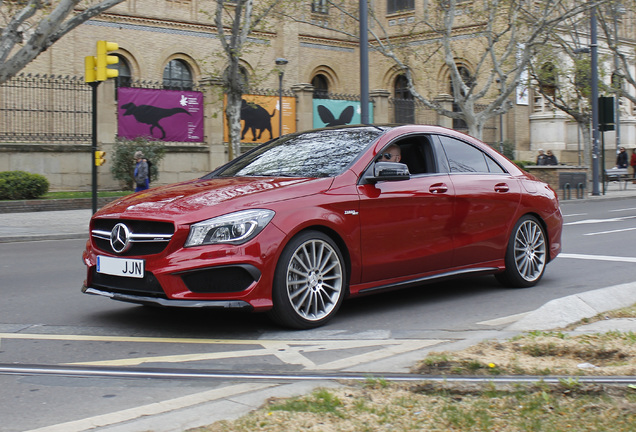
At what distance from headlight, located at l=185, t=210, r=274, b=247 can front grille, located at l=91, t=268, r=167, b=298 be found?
0.38 metres

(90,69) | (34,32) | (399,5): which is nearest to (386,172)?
(90,69)

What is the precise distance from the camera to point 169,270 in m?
5.49

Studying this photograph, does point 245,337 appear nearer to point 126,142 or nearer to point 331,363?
point 331,363

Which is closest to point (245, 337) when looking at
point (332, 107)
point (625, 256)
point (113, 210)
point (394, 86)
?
point (113, 210)

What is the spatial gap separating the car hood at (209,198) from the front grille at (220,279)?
0.39 m

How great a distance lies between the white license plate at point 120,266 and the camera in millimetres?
5676

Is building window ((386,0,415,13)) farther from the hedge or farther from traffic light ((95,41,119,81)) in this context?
traffic light ((95,41,119,81))

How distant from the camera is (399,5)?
1716 inches

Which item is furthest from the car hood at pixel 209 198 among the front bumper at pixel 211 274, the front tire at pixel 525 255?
the front tire at pixel 525 255

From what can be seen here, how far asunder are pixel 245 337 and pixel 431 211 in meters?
2.17

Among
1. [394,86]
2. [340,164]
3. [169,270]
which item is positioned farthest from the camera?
[394,86]

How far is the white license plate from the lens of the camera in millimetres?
5676

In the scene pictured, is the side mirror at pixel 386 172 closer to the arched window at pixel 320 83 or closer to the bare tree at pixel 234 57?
the bare tree at pixel 234 57

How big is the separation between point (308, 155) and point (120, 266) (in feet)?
6.48
